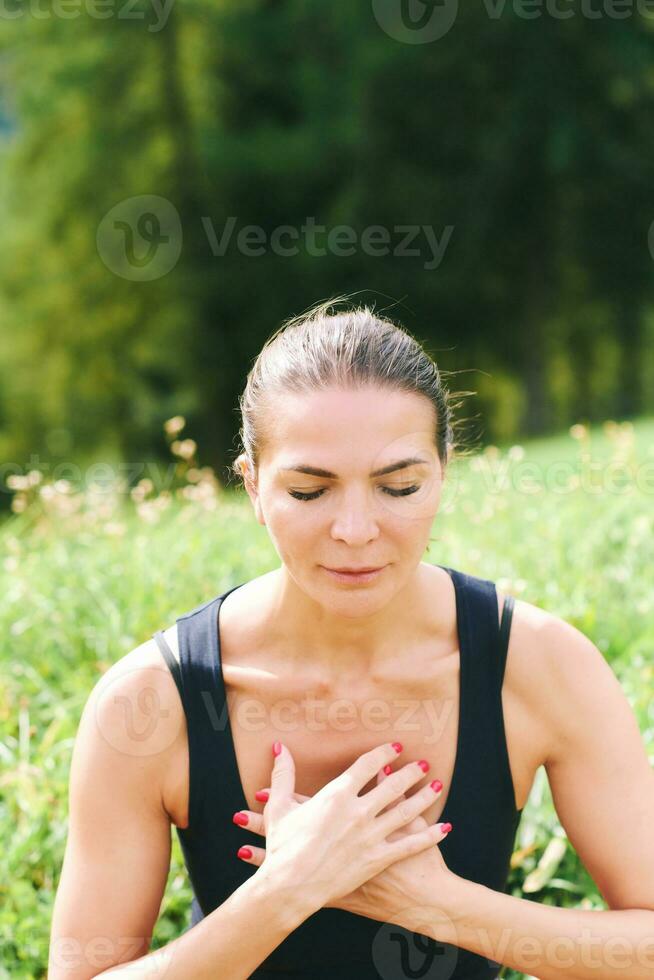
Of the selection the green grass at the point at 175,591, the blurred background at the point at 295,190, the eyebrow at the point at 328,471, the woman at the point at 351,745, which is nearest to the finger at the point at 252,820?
the woman at the point at 351,745

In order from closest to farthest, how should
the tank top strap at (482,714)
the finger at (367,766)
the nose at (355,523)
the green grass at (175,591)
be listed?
1. the nose at (355,523)
2. the finger at (367,766)
3. the tank top strap at (482,714)
4. the green grass at (175,591)

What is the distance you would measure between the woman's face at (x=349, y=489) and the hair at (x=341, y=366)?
30 millimetres

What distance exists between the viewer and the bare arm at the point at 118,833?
82.1 inches

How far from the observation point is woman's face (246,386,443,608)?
6.56 ft

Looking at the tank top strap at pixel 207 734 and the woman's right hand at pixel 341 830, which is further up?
the tank top strap at pixel 207 734

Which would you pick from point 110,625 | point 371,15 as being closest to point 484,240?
point 371,15

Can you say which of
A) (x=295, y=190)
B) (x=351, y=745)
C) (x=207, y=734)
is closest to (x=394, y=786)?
(x=351, y=745)

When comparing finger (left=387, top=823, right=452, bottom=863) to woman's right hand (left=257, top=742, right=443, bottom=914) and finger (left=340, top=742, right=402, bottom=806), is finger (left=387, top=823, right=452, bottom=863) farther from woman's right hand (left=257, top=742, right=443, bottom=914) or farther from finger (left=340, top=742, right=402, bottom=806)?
finger (left=340, top=742, right=402, bottom=806)

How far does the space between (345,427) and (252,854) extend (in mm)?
929

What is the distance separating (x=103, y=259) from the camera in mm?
20953

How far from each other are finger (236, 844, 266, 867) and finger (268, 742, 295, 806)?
0.34 ft

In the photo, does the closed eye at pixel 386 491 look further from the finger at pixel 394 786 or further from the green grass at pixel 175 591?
the green grass at pixel 175 591

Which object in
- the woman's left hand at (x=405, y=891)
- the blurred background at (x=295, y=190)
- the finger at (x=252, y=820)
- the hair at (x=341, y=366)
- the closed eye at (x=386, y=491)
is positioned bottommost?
the woman's left hand at (x=405, y=891)

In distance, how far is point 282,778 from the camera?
84.7 inches
